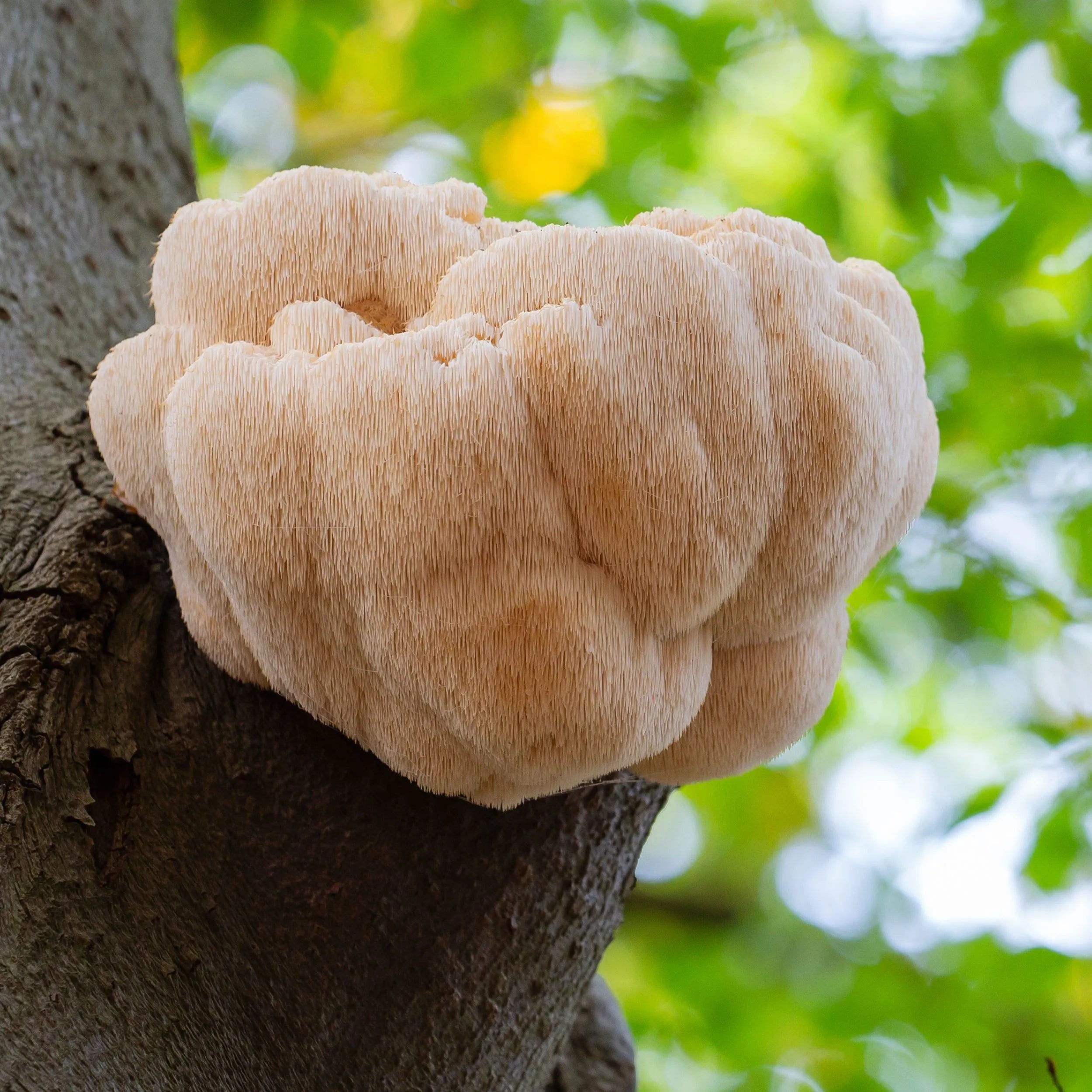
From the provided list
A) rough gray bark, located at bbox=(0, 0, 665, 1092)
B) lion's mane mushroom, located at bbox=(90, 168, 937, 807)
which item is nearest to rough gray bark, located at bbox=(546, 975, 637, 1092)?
rough gray bark, located at bbox=(0, 0, 665, 1092)

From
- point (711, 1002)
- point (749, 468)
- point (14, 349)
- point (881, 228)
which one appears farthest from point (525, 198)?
point (749, 468)

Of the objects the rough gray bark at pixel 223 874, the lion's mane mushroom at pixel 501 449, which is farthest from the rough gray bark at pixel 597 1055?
the lion's mane mushroom at pixel 501 449

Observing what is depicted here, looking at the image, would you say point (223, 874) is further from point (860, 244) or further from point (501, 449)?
point (860, 244)

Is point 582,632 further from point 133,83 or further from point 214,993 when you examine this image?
point 133,83

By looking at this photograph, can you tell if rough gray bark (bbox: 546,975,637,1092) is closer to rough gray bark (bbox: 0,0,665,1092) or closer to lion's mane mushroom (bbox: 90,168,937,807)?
rough gray bark (bbox: 0,0,665,1092)

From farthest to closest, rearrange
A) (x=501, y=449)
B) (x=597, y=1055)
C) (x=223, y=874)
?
(x=597, y=1055) < (x=223, y=874) < (x=501, y=449)

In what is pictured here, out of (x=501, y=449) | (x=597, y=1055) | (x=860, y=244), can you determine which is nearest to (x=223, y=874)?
(x=501, y=449)
